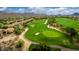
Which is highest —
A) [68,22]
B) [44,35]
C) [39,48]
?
[68,22]

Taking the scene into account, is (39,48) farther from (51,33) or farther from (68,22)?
(68,22)

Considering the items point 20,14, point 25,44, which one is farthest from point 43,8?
point 25,44

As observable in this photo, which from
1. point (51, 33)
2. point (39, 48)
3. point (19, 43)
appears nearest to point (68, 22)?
point (51, 33)

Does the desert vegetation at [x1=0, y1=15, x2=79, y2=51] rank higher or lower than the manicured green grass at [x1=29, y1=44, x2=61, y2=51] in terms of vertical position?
higher

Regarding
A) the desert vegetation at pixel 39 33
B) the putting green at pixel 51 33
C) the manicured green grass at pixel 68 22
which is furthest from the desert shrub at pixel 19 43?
the manicured green grass at pixel 68 22

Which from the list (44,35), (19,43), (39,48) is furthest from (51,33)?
(19,43)

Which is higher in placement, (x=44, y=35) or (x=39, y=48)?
(x=44, y=35)

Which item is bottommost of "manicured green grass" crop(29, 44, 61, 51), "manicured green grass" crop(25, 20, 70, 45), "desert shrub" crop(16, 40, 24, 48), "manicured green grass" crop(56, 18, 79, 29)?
"manicured green grass" crop(29, 44, 61, 51)

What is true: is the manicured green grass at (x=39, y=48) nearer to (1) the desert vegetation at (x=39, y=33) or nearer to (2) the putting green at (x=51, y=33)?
(1) the desert vegetation at (x=39, y=33)

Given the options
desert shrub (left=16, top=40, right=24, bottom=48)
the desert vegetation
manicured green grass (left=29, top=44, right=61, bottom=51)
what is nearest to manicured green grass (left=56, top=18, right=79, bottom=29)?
the desert vegetation

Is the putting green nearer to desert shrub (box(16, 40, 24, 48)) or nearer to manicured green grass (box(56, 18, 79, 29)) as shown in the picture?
manicured green grass (box(56, 18, 79, 29))
